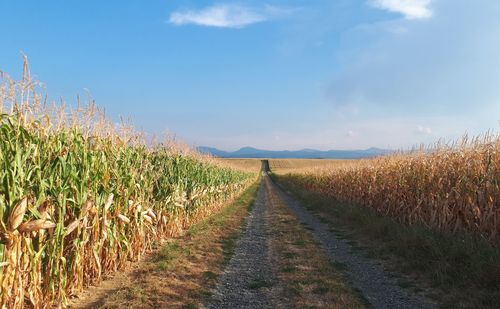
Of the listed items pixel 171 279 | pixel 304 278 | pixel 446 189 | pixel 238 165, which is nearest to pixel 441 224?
pixel 446 189

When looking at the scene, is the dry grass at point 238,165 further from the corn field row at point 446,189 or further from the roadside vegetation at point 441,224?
the roadside vegetation at point 441,224

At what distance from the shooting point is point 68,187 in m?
5.79

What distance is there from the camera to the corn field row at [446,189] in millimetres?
7984

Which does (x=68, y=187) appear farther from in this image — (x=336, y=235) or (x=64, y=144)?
(x=336, y=235)

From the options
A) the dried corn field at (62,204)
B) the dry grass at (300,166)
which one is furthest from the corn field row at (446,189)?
the dry grass at (300,166)

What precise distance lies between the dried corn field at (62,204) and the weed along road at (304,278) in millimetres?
2525

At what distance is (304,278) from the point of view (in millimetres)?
7168

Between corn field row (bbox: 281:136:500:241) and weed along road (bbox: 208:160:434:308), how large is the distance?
2.43 m

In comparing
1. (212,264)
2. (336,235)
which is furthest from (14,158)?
(336,235)

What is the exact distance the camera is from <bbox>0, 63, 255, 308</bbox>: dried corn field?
478 cm

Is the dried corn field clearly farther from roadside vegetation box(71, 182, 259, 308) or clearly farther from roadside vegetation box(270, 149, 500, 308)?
roadside vegetation box(270, 149, 500, 308)

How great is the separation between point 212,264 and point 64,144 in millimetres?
4411

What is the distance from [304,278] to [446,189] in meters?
5.23

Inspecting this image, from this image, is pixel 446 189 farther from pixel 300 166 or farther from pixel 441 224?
pixel 300 166
